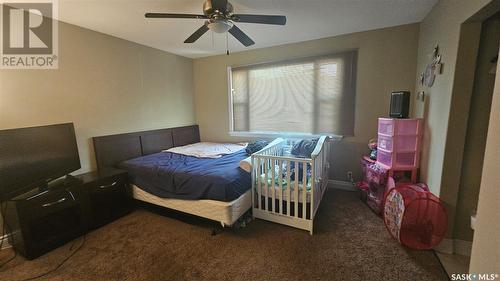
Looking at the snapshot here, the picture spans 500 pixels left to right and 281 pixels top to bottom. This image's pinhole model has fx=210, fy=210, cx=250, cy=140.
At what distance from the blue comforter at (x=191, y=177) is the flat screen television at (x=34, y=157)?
0.67 metres

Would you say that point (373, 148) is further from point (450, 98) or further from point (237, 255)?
point (237, 255)

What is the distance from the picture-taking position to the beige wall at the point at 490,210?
28.2 inches

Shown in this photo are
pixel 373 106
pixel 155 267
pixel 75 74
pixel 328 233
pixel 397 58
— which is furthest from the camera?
pixel 373 106

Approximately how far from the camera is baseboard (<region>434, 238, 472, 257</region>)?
70.6 inches

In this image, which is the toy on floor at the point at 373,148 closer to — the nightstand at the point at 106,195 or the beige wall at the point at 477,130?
the beige wall at the point at 477,130

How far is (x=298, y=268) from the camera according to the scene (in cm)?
168

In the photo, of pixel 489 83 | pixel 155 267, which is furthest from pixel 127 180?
pixel 489 83

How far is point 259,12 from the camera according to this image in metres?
2.28

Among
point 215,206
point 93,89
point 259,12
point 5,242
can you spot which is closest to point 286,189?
point 215,206

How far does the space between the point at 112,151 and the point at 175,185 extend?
1.25 meters

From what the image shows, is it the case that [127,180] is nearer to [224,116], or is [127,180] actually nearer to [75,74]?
[75,74]

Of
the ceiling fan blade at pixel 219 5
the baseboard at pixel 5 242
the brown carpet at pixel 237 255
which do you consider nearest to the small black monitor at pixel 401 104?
the brown carpet at pixel 237 255

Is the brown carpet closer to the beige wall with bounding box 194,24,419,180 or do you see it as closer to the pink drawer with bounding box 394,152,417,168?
the pink drawer with bounding box 394,152,417,168

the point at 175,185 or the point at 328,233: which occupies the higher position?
the point at 175,185
